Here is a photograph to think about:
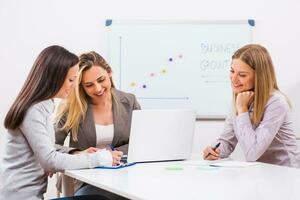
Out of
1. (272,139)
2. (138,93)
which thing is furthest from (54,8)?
(272,139)

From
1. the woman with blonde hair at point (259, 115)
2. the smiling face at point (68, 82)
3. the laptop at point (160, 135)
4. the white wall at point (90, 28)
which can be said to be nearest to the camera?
the smiling face at point (68, 82)

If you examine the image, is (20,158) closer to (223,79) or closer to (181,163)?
(181,163)

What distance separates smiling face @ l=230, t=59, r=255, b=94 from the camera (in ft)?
7.68

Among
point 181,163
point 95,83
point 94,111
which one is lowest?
point 181,163

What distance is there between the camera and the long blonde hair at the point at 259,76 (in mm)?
2258

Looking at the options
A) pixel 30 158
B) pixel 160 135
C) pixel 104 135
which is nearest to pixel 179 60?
pixel 104 135

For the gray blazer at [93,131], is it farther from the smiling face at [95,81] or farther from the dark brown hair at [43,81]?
the dark brown hair at [43,81]

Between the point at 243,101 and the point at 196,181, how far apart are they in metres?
0.73

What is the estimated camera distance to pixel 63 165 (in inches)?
75.0

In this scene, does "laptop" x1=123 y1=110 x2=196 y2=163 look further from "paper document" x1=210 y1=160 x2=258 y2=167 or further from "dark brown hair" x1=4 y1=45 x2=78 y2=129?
"dark brown hair" x1=4 y1=45 x2=78 y2=129

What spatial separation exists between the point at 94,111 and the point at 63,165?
1.92 ft

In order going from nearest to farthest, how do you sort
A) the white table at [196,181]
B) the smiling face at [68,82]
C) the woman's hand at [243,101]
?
the white table at [196,181]
the smiling face at [68,82]
the woman's hand at [243,101]

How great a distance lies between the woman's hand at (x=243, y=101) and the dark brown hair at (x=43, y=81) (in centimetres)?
88

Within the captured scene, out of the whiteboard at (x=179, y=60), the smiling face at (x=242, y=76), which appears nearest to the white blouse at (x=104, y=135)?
the smiling face at (x=242, y=76)
